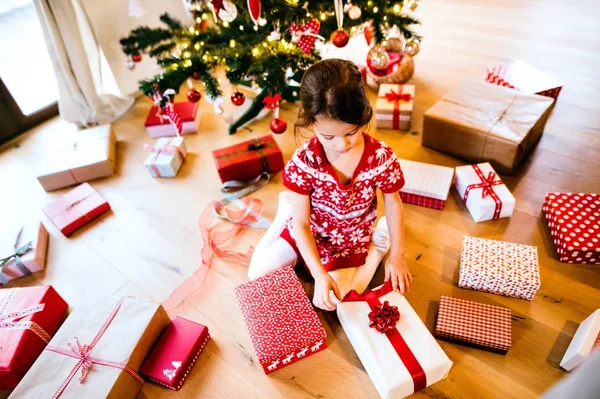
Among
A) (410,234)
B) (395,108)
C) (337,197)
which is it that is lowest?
(410,234)

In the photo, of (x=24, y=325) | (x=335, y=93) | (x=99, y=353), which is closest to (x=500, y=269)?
(x=335, y=93)

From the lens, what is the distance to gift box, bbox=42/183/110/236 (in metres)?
1.69

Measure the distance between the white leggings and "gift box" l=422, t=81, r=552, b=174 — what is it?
0.56 meters

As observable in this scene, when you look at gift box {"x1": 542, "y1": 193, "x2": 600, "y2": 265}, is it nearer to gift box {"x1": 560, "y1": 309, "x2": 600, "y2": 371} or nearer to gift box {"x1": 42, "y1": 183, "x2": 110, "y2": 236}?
gift box {"x1": 560, "y1": 309, "x2": 600, "y2": 371}

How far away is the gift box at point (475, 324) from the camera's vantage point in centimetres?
114

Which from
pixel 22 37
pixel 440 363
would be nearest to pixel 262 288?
pixel 440 363

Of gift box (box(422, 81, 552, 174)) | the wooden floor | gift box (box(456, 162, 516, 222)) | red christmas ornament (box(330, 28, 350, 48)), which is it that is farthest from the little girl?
red christmas ornament (box(330, 28, 350, 48))

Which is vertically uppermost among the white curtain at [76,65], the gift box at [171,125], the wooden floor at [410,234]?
the white curtain at [76,65]

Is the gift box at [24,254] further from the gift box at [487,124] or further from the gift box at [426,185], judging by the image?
the gift box at [487,124]

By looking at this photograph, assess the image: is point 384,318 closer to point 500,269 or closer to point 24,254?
point 500,269

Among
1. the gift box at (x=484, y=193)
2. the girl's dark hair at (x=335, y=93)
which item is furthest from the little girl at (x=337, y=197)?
the gift box at (x=484, y=193)

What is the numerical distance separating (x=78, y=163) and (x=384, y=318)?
156 centimetres

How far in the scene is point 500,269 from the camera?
1.24m

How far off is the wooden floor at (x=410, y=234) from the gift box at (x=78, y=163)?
6 centimetres
